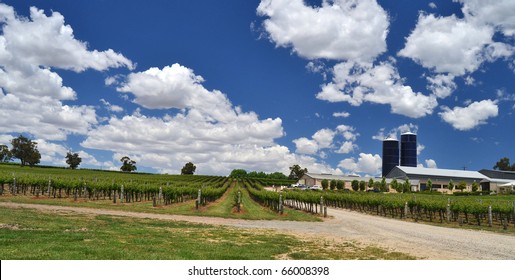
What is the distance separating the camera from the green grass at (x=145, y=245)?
1272 cm

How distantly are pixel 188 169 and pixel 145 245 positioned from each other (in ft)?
548

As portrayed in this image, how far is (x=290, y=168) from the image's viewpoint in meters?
187

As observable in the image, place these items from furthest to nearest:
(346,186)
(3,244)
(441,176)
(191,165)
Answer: (191,165)
(441,176)
(346,186)
(3,244)

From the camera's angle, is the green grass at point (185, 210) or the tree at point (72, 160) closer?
the green grass at point (185, 210)

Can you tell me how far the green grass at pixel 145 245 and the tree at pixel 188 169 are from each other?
524ft

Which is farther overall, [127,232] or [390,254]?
[127,232]

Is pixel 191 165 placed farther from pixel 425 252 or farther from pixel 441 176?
pixel 425 252

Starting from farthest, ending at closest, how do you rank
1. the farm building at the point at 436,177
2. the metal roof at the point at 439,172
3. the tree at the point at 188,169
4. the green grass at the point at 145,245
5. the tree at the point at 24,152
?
the tree at the point at 188,169
the tree at the point at 24,152
the metal roof at the point at 439,172
the farm building at the point at 436,177
the green grass at the point at 145,245

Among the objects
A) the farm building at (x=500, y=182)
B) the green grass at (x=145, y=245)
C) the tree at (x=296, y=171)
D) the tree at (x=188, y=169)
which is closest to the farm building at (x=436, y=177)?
the farm building at (x=500, y=182)

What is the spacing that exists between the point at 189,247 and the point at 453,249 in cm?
1205

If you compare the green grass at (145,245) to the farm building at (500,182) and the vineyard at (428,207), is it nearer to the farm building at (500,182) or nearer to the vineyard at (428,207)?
the vineyard at (428,207)

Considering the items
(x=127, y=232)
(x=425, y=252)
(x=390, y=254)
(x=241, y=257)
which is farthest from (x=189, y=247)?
(x=425, y=252)

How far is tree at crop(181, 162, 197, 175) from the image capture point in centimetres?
17945

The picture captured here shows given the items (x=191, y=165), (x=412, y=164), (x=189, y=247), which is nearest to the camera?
(x=189, y=247)
